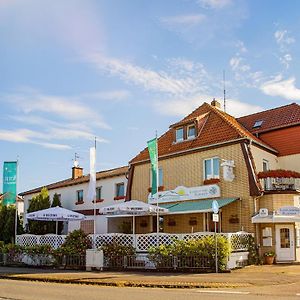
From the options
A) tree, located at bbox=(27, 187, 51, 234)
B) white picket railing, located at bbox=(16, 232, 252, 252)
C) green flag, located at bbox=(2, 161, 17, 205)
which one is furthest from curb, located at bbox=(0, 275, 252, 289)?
tree, located at bbox=(27, 187, 51, 234)

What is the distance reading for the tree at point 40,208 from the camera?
114ft

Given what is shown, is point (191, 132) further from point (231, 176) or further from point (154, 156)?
point (154, 156)

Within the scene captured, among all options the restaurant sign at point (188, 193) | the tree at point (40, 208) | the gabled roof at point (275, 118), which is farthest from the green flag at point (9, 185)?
the gabled roof at point (275, 118)

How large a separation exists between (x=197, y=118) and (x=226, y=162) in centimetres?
494

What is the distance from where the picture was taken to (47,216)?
Answer: 77.7 ft

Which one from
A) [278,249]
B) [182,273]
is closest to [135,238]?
[182,273]

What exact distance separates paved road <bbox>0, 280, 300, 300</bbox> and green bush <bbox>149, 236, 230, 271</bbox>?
4.46 m

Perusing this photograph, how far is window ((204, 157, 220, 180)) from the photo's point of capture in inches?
998

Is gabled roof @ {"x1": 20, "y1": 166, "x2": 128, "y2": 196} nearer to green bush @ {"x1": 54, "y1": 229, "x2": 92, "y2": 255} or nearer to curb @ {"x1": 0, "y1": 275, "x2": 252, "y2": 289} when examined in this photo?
green bush @ {"x1": 54, "y1": 229, "x2": 92, "y2": 255}

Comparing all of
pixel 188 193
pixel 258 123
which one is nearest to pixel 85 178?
pixel 188 193

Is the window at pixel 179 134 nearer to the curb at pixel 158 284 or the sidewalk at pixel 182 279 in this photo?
the sidewalk at pixel 182 279

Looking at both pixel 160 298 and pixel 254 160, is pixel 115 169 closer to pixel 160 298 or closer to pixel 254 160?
pixel 254 160

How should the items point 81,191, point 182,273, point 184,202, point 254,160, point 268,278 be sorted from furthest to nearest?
point 81,191 → point 184,202 → point 254,160 → point 182,273 → point 268,278

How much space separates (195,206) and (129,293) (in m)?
12.7
